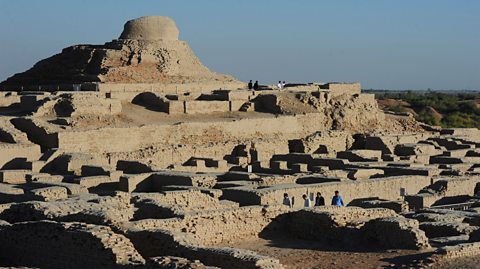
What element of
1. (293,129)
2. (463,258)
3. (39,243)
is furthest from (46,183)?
(293,129)

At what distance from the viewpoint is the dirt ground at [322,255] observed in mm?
11797

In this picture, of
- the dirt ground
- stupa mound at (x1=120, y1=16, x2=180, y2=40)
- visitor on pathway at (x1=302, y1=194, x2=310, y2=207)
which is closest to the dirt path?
the dirt ground

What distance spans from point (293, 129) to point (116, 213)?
1650 cm

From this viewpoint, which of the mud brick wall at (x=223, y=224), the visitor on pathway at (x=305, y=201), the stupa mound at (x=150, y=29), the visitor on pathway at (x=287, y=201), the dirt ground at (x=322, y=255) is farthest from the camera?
the stupa mound at (x=150, y=29)

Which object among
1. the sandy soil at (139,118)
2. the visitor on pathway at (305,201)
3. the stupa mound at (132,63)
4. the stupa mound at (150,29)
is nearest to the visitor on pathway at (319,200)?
the visitor on pathway at (305,201)

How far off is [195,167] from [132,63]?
13235 millimetres

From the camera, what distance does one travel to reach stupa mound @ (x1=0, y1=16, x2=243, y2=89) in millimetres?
33094

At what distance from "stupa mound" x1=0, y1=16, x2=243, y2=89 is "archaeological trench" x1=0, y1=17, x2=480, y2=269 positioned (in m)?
0.08

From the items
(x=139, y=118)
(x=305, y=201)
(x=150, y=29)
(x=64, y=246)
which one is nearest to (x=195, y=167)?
(x=139, y=118)

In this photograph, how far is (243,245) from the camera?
514 inches

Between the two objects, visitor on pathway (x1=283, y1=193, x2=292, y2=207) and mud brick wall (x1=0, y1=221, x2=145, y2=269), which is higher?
mud brick wall (x1=0, y1=221, x2=145, y2=269)

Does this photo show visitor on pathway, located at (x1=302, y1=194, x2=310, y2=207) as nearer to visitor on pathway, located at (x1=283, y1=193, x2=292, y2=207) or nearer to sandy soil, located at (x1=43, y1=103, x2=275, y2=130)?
visitor on pathway, located at (x1=283, y1=193, x2=292, y2=207)

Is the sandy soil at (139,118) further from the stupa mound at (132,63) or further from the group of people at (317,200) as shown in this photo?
the group of people at (317,200)

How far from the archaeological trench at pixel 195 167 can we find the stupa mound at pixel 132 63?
0.08 metres
